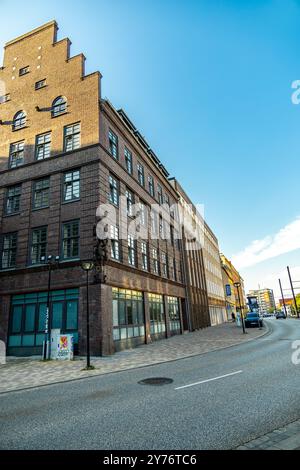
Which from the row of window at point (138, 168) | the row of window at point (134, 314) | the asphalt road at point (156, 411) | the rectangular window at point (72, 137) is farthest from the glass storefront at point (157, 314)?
the asphalt road at point (156, 411)

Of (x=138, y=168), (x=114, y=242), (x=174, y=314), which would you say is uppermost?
(x=138, y=168)

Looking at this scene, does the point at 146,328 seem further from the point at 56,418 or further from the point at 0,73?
the point at 0,73

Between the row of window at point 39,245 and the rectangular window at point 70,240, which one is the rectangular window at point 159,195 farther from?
the row of window at point 39,245

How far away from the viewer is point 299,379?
816 cm

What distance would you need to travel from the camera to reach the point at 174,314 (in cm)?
3094

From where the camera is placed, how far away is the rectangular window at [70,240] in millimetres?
18844

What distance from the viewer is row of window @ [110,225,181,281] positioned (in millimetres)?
20359

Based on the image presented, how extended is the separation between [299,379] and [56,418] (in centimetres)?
663

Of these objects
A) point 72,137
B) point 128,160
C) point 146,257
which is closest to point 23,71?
point 72,137

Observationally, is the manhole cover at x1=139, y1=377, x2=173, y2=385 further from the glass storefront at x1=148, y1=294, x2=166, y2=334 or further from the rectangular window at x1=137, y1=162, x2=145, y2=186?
the rectangular window at x1=137, y1=162, x2=145, y2=186

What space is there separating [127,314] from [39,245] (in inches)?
313

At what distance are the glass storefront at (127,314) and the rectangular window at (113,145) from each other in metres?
10.7

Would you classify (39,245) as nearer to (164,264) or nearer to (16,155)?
(16,155)
